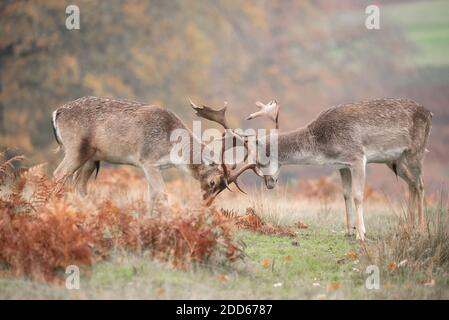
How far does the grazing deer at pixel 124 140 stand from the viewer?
1179 cm

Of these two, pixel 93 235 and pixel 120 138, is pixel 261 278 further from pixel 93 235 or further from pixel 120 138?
pixel 120 138

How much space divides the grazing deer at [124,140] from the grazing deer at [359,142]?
3.43 ft

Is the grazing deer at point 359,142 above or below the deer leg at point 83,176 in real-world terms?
above

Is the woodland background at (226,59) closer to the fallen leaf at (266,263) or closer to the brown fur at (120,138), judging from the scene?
the brown fur at (120,138)

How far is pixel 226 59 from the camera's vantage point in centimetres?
3722

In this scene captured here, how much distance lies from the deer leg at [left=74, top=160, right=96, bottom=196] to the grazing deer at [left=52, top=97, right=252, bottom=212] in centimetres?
46

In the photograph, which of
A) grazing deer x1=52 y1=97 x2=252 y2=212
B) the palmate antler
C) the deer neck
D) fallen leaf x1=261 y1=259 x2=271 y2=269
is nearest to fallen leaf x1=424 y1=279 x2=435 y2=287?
fallen leaf x1=261 y1=259 x2=271 y2=269

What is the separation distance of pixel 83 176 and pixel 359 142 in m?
4.72

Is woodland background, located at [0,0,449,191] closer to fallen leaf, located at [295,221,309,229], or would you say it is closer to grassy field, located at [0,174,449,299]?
fallen leaf, located at [295,221,309,229]

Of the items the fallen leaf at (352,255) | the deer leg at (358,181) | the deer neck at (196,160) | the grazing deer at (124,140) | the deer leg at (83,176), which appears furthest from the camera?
the deer leg at (83,176)

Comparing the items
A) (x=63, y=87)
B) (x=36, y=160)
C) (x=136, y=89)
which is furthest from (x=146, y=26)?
(x=36, y=160)
